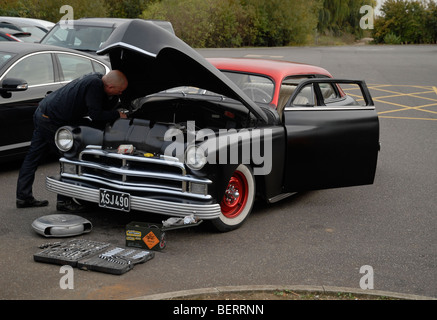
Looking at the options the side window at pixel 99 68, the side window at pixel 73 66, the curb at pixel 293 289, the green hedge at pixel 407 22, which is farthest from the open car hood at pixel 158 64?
the green hedge at pixel 407 22

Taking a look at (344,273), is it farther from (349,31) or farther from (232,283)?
(349,31)

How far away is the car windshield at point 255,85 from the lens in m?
7.20

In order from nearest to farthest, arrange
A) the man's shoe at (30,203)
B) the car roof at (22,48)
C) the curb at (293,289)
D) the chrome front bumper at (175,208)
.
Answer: the curb at (293,289)
the chrome front bumper at (175,208)
the man's shoe at (30,203)
the car roof at (22,48)

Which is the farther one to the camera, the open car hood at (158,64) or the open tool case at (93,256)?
the open car hood at (158,64)

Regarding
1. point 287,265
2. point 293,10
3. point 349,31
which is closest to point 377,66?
point 293,10

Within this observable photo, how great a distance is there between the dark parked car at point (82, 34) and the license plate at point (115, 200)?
750cm

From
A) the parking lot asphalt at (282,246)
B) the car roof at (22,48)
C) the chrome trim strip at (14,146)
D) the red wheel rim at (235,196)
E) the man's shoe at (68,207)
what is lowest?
the parking lot asphalt at (282,246)

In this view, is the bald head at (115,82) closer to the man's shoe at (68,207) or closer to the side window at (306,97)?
the man's shoe at (68,207)

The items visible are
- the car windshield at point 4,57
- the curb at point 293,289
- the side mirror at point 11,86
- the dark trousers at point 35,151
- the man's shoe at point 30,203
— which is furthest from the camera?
the car windshield at point 4,57

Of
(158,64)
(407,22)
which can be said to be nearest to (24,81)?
(158,64)

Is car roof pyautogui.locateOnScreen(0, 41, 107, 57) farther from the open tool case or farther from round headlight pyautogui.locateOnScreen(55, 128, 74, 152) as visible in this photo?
the open tool case

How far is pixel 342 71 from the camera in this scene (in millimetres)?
22453

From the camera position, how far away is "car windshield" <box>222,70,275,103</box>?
7.20m

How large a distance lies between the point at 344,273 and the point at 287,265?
18.9 inches
